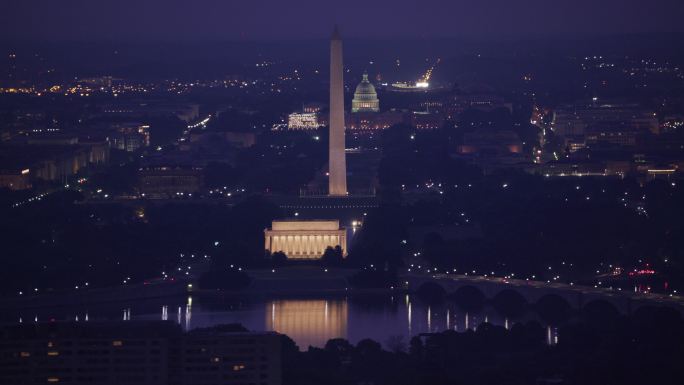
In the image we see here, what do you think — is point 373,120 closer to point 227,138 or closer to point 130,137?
point 227,138

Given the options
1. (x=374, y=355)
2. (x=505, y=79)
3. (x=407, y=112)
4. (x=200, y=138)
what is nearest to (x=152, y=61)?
(x=505, y=79)

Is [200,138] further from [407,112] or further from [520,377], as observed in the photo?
[520,377]

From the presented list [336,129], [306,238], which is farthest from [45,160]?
[306,238]

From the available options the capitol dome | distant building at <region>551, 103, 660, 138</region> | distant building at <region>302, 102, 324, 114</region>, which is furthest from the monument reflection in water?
the capitol dome

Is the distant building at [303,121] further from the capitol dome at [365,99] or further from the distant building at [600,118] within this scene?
the distant building at [600,118]

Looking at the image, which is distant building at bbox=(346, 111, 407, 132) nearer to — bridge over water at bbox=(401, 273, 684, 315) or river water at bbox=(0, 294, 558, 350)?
bridge over water at bbox=(401, 273, 684, 315)
